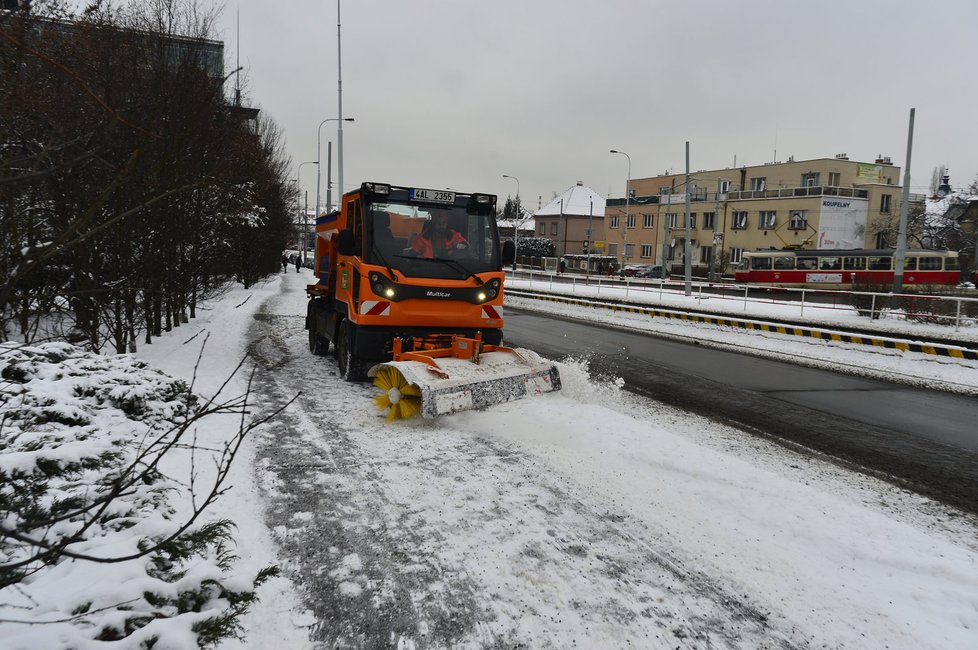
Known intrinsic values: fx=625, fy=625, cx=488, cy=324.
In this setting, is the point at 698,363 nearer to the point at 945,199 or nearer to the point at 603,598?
the point at 603,598

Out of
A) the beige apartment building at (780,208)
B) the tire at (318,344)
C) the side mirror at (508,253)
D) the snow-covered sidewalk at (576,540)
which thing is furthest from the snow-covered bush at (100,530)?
the beige apartment building at (780,208)

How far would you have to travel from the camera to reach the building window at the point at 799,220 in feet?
182

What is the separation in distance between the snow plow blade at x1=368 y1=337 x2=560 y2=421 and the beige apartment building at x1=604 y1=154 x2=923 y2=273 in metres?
45.9

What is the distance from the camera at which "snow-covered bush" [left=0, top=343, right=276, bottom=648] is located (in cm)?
236

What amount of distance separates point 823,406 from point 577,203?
283 feet

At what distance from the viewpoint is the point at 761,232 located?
58000mm

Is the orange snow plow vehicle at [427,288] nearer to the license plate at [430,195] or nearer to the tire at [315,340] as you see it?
the license plate at [430,195]

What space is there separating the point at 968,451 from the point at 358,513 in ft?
21.6

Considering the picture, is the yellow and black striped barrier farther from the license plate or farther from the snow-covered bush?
the snow-covered bush

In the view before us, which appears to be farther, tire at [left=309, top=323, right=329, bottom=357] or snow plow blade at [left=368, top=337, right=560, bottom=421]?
tire at [left=309, top=323, right=329, bottom=357]

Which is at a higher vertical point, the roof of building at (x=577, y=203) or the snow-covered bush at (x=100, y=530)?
the roof of building at (x=577, y=203)

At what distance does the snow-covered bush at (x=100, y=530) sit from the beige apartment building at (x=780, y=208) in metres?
49.7

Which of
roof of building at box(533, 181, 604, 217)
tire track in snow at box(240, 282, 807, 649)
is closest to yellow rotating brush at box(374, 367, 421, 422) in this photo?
tire track in snow at box(240, 282, 807, 649)

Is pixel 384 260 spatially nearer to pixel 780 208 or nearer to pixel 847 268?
pixel 847 268
